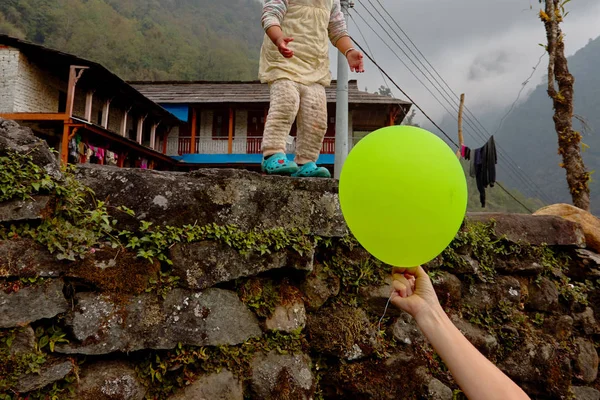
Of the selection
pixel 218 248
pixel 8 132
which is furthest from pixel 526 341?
pixel 8 132

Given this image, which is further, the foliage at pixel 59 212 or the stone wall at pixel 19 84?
the stone wall at pixel 19 84

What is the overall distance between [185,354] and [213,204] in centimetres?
106

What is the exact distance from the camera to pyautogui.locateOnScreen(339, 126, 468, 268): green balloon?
136cm

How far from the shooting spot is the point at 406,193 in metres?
1.36

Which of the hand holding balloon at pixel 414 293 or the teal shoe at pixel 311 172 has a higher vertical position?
the teal shoe at pixel 311 172

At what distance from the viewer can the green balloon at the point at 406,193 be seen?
1362 millimetres

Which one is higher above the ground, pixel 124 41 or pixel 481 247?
pixel 124 41

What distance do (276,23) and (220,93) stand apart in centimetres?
1427

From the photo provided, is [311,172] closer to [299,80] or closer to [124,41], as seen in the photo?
[299,80]

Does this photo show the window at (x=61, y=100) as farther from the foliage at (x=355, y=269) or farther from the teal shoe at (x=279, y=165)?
the foliage at (x=355, y=269)

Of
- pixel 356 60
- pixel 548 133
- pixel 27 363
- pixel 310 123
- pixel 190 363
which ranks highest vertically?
pixel 548 133

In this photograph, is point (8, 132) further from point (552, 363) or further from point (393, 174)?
point (552, 363)

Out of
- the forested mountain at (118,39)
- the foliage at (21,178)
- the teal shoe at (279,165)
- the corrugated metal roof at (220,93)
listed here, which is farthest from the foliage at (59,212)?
the forested mountain at (118,39)

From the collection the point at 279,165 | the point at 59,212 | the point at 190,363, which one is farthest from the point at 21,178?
the point at 279,165
